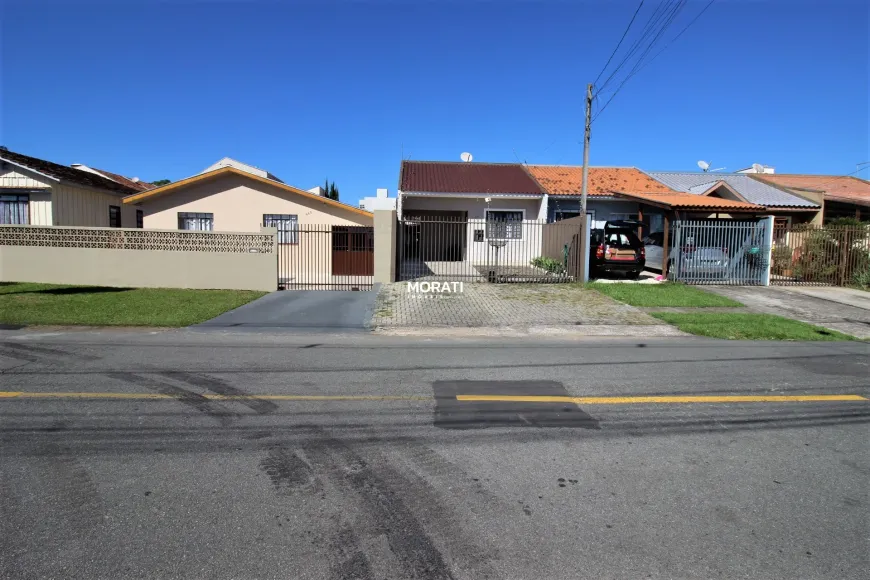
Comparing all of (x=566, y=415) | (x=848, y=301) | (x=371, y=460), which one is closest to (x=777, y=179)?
(x=848, y=301)

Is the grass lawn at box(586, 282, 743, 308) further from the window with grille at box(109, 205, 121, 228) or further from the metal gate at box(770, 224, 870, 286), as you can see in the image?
the window with grille at box(109, 205, 121, 228)

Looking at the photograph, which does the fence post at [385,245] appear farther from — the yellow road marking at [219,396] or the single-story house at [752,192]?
the single-story house at [752,192]

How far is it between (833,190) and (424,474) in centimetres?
3004

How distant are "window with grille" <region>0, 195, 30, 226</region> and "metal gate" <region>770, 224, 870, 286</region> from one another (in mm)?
25752

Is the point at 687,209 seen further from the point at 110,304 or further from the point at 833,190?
the point at 110,304

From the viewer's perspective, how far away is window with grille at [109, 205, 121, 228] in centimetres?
2423

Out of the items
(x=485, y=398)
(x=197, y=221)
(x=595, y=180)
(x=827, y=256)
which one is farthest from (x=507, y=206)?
(x=485, y=398)

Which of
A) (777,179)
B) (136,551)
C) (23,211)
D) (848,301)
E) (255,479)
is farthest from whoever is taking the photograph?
(777,179)

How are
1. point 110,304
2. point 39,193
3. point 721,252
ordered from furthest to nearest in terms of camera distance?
point 39,193 → point 721,252 → point 110,304

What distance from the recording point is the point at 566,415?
5.34m

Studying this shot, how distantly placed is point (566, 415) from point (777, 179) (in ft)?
99.6

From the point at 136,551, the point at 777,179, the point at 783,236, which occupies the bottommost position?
the point at 136,551

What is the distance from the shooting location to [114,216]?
2464 cm

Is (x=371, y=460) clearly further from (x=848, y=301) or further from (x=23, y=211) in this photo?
(x=23, y=211)
